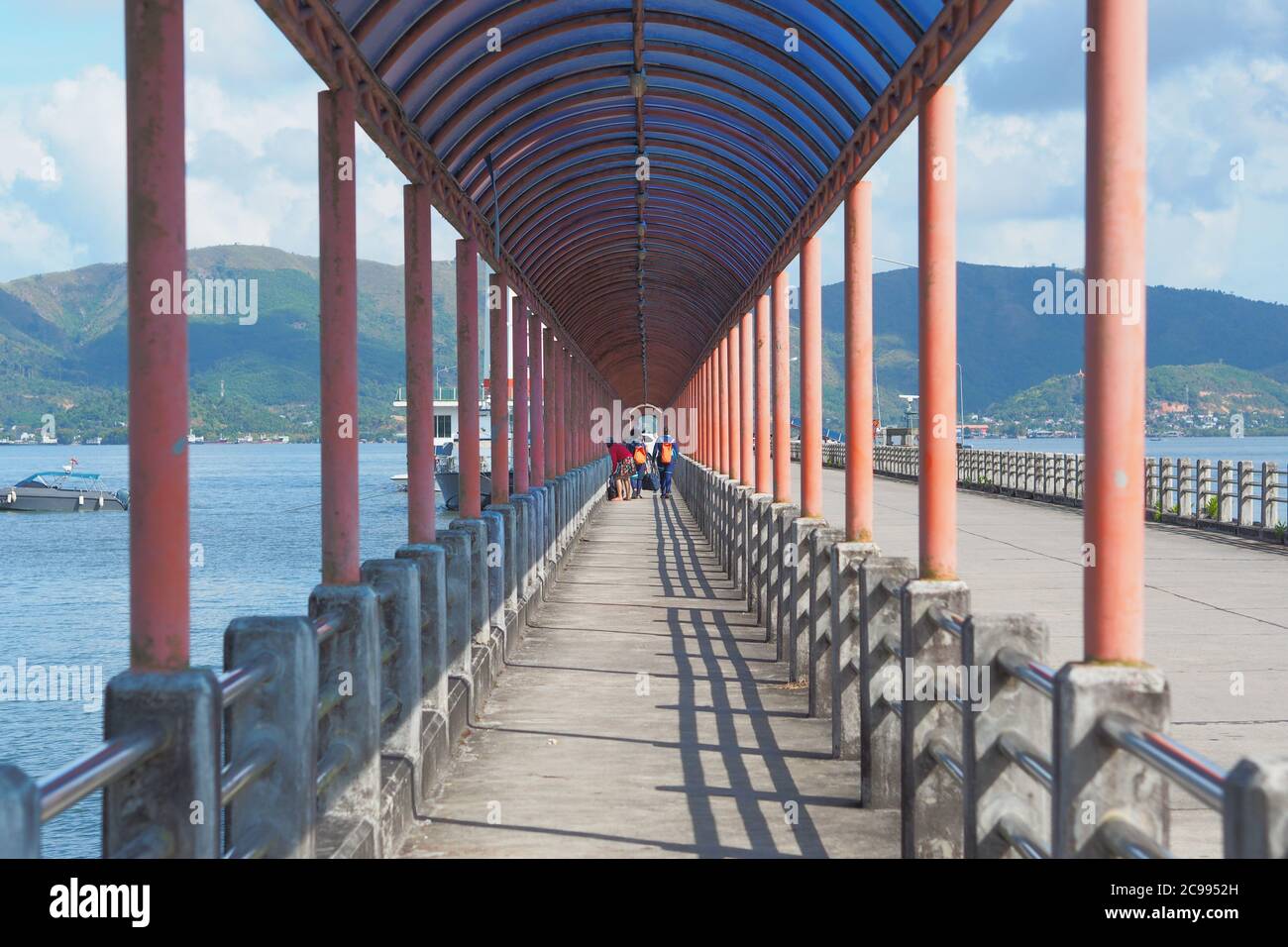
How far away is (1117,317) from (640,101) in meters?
7.56

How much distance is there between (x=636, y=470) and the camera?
45.2 m

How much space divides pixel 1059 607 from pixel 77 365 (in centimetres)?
16729

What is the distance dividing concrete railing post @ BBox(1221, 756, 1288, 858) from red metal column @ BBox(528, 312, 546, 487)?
1621 centimetres

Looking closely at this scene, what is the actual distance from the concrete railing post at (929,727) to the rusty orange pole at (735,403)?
46.9ft

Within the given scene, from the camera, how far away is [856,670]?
8086mm

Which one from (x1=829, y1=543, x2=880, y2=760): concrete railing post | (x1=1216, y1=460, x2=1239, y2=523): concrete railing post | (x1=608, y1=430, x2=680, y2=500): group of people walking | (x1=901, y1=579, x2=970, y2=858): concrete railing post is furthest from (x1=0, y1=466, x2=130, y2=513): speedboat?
(x1=901, y1=579, x2=970, y2=858): concrete railing post

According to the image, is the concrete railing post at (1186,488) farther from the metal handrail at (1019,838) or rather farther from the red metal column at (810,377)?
the metal handrail at (1019,838)

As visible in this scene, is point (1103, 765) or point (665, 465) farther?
point (665, 465)

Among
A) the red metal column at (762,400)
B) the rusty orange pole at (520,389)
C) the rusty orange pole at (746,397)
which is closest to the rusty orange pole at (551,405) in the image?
the rusty orange pole at (746,397)

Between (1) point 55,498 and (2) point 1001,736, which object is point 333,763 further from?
(1) point 55,498

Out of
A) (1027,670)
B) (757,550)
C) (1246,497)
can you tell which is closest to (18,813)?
(1027,670)

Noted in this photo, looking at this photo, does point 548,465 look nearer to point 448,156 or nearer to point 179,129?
point 448,156

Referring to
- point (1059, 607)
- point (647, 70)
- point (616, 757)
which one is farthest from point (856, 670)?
point (1059, 607)

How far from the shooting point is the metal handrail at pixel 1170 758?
10.2ft
